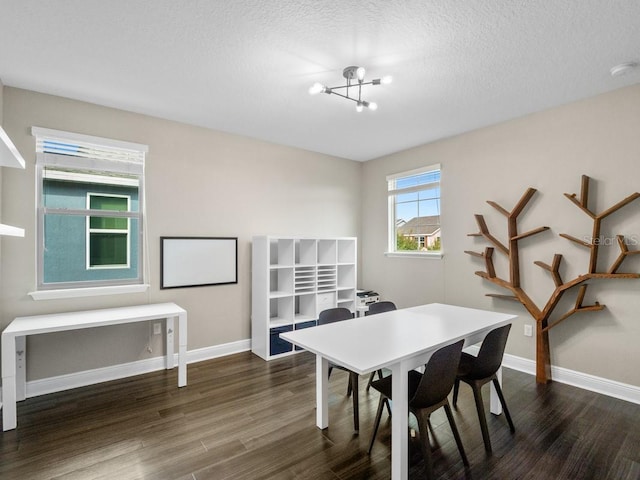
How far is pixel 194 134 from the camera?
378 centimetres

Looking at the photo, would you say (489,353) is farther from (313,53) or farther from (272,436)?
(313,53)

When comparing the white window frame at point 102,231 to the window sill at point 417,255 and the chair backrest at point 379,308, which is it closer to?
the chair backrest at point 379,308

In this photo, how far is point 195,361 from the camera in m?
3.71

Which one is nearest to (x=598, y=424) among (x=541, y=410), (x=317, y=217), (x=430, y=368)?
(x=541, y=410)

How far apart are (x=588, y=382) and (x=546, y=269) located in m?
1.09

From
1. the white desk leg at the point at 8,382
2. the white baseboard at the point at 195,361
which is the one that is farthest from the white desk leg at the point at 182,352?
the white desk leg at the point at 8,382

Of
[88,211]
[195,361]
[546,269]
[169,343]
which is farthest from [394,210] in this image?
[88,211]

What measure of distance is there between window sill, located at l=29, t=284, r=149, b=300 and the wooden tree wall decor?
3.82 meters

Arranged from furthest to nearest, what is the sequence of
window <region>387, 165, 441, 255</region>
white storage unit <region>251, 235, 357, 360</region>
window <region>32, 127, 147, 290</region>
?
window <region>387, 165, 441, 255</region> → white storage unit <region>251, 235, 357, 360</region> → window <region>32, 127, 147, 290</region>

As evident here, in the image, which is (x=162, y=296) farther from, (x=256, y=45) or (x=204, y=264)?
(x=256, y=45)

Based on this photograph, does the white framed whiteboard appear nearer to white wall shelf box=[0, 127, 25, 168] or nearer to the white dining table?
white wall shelf box=[0, 127, 25, 168]

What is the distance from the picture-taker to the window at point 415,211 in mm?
4438

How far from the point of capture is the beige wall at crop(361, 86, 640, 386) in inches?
112

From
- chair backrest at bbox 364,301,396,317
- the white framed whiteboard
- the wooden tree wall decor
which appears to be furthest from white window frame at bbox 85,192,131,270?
the wooden tree wall decor
